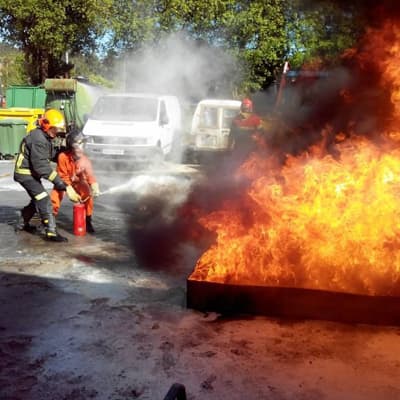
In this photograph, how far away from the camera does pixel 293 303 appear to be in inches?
175

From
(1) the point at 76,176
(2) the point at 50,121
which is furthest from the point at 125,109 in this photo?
(2) the point at 50,121

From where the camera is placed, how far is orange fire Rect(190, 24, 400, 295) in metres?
4.64

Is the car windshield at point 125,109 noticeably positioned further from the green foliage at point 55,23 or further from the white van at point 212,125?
the green foliage at point 55,23

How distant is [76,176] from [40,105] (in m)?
Answer: 15.3

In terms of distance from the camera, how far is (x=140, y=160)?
13711 mm

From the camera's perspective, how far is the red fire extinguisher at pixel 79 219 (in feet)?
24.0

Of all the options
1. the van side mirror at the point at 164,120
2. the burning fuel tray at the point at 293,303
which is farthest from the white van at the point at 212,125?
the burning fuel tray at the point at 293,303

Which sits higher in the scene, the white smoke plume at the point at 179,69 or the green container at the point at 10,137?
the white smoke plume at the point at 179,69

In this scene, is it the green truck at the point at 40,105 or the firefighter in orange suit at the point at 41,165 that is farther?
the green truck at the point at 40,105

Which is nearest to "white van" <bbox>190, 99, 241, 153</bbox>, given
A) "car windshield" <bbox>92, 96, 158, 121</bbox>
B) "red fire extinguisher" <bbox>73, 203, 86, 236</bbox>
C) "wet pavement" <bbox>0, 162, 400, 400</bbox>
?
"car windshield" <bbox>92, 96, 158, 121</bbox>

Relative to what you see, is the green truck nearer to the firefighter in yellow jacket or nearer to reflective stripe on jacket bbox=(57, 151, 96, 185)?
reflective stripe on jacket bbox=(57, 151, 96, 185)

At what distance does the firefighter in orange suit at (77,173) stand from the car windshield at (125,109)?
22.3ft

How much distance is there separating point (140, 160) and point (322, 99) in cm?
564

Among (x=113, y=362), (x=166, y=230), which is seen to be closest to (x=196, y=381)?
(x=113, y=362)
